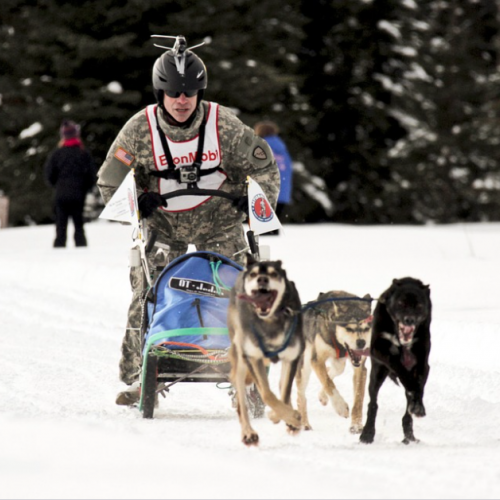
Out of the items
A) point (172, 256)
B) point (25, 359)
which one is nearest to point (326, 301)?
point (172, 256)

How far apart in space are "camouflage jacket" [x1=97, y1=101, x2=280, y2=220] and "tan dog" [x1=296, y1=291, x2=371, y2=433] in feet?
2.97

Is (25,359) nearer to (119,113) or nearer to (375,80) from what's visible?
(119,113)

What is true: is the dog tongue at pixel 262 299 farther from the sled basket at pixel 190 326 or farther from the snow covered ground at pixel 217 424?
the sled basket at pixel 190 326

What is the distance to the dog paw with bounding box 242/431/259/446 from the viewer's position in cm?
460

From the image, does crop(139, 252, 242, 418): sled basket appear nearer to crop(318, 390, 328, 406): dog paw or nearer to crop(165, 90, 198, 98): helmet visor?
crop(318, 390, 328, 406): dog paw

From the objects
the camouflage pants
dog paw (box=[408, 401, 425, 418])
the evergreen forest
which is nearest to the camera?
dog paw (box=[408, 401, 425, 418])

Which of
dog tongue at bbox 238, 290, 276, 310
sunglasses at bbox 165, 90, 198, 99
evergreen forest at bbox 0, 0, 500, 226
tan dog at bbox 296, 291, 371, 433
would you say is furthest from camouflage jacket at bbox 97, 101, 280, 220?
evergreen forest at bbox 0, 0, 500, 226

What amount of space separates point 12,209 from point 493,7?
1449 centimetres

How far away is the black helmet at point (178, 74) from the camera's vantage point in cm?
562

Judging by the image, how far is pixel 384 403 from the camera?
618cm

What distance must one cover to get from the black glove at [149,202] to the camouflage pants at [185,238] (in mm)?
335

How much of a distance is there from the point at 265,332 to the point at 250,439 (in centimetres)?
47

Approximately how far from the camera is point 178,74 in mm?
5617

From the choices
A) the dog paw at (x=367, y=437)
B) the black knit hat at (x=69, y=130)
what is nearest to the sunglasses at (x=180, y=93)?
the dog paw at (x=367, y=437)
